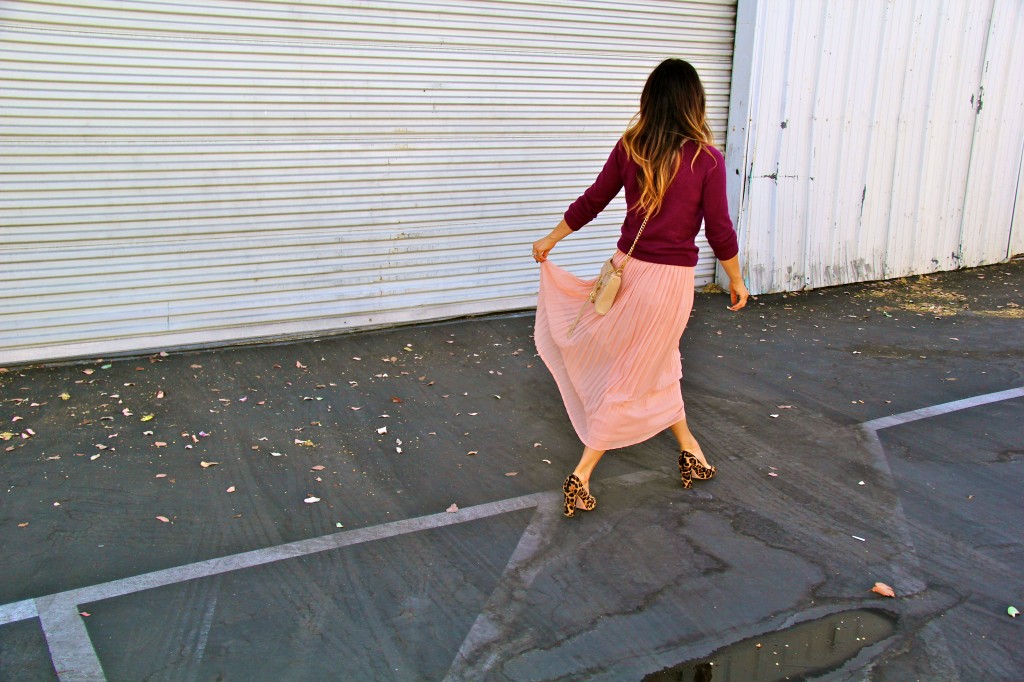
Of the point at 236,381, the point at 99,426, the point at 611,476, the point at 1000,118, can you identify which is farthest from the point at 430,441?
the point at 1000,118

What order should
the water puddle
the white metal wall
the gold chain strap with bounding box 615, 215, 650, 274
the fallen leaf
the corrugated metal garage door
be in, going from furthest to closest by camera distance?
the white metal wall → the corrugated metal garage door → the gold chain strap with bounding box 615, 215, 650, 274 → the fallen leaf → the water puddle

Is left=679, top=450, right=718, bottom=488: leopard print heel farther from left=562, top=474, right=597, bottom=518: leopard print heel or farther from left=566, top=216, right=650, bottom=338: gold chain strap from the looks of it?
left=566, top=216, right=650, bottom=338: gold chain strap

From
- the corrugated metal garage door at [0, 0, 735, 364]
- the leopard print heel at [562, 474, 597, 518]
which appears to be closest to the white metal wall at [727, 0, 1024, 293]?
the corrugated metal garage door at [0, 0, 735, 364]

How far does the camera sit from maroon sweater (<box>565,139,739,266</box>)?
145 inches

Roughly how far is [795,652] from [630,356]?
1.46 m

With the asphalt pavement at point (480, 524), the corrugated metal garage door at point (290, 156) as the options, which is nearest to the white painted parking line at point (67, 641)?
the asphalt pavement at point (480, 524)

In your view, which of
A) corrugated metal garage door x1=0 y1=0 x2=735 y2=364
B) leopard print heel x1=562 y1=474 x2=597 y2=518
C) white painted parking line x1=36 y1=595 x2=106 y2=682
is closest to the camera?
white painted parking line x1=36 y1=595 x2=106 y2=682

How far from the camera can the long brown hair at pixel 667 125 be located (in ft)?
12.0

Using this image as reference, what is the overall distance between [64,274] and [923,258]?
8379 millimetres

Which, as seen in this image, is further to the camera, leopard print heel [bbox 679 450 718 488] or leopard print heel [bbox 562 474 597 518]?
leopard print heel [bbox 679 450 718 488]

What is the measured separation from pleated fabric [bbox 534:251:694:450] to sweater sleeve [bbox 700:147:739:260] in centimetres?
18

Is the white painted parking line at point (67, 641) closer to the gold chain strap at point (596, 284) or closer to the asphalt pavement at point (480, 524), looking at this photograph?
the asphalt pavement at point (480, 524)

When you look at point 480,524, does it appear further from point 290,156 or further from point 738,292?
point 290,156

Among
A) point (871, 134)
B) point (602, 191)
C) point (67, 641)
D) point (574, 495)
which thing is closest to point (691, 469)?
point (574, 495)
